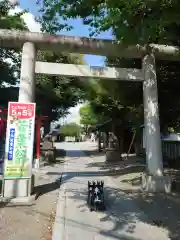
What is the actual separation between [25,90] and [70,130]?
204 ft

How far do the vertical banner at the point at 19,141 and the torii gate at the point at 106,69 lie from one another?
1.58 feet

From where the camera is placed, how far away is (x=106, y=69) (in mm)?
7828

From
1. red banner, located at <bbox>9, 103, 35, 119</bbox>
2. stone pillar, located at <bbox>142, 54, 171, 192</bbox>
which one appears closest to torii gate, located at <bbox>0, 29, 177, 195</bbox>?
stone pillar, located at <bbox>142, 54, 171, 192</bbox>

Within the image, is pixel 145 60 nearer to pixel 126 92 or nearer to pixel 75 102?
pixel 126 92

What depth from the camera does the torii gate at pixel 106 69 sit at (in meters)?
7.14

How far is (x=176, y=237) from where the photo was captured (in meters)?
4.23

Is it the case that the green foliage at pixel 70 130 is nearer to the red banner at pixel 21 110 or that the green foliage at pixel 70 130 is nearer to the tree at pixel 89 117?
the tree at pixel 89 117

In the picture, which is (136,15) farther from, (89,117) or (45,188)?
(89,117)

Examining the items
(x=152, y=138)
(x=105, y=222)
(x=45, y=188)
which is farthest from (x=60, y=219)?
(x=152, y=138)

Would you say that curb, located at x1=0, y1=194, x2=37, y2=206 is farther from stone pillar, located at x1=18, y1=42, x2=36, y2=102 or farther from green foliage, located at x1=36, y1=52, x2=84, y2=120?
green foliage, located at x1=36, y1=52, x2=84, y2=120

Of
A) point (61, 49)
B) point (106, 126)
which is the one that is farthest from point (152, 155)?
point (106, 126)

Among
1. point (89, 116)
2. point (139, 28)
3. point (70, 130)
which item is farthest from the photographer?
point (70, 130)

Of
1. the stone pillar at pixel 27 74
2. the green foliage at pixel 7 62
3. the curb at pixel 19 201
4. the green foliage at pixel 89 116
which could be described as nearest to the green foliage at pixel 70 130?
the green foliage at pixel 89 116

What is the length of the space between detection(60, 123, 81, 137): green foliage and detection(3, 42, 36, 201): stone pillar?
60.2 meters
